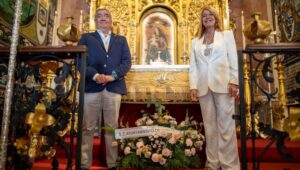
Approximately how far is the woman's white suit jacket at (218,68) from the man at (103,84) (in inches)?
27.9

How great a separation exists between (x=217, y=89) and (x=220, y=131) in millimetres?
355

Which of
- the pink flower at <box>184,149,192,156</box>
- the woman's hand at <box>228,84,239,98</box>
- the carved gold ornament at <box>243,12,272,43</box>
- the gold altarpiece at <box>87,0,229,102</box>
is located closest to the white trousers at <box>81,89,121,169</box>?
the pink flower at <box>184,149,192,156</box>

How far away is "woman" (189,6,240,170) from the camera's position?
2.22 meters

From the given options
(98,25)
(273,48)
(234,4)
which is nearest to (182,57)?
(234,4)

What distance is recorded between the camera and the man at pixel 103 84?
95.2 inches

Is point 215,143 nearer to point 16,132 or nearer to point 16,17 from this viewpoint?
point 16,132

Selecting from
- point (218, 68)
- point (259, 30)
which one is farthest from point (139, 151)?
point (259, 30)

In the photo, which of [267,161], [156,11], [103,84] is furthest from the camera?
[156,11]

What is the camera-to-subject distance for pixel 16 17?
71.1 inches

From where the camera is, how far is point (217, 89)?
227cm

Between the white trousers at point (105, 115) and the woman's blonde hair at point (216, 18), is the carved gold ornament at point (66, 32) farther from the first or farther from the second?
the woman's blonde hair at point (216, 18)

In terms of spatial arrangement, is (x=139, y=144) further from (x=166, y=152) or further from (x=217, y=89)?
(x=217, y=89)

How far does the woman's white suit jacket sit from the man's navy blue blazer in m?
0.67

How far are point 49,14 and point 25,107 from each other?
15.2ft
